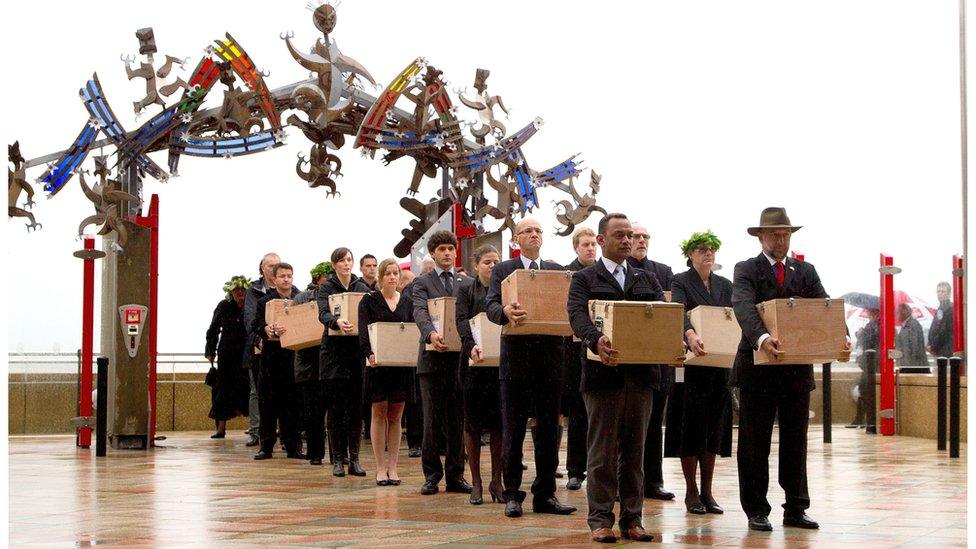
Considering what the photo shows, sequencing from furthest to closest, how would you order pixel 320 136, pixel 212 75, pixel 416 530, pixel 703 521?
pixel 320 136, pixel 212 75, pixel 703 521, pixel 416 530

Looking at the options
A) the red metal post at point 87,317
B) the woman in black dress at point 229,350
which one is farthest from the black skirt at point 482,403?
the woman in black dress at point 229,350

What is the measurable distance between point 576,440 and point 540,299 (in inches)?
93.0

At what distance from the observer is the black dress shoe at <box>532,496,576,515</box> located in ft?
28.2

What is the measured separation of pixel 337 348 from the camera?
11555 millimetres

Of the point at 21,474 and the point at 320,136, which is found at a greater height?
the point at 320,136

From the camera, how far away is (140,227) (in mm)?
14688

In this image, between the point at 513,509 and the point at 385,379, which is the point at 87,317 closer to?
the point at 385,379

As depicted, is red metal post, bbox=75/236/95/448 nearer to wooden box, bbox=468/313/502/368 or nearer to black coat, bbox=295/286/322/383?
black coat, bbox=295/286/322/383

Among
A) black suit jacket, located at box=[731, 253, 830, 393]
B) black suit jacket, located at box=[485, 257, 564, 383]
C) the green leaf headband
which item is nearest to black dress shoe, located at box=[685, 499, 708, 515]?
black suit jacket, located at box=[731, 253, 830, 393]

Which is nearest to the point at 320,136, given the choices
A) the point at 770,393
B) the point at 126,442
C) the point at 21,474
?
the point at 126,442

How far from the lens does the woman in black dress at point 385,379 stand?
34.7 ft

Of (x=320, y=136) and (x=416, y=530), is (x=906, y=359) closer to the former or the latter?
(x=320, y=136)

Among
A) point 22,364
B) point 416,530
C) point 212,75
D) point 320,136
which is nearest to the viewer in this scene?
point 416,530

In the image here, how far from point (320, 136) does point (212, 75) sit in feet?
4.74
